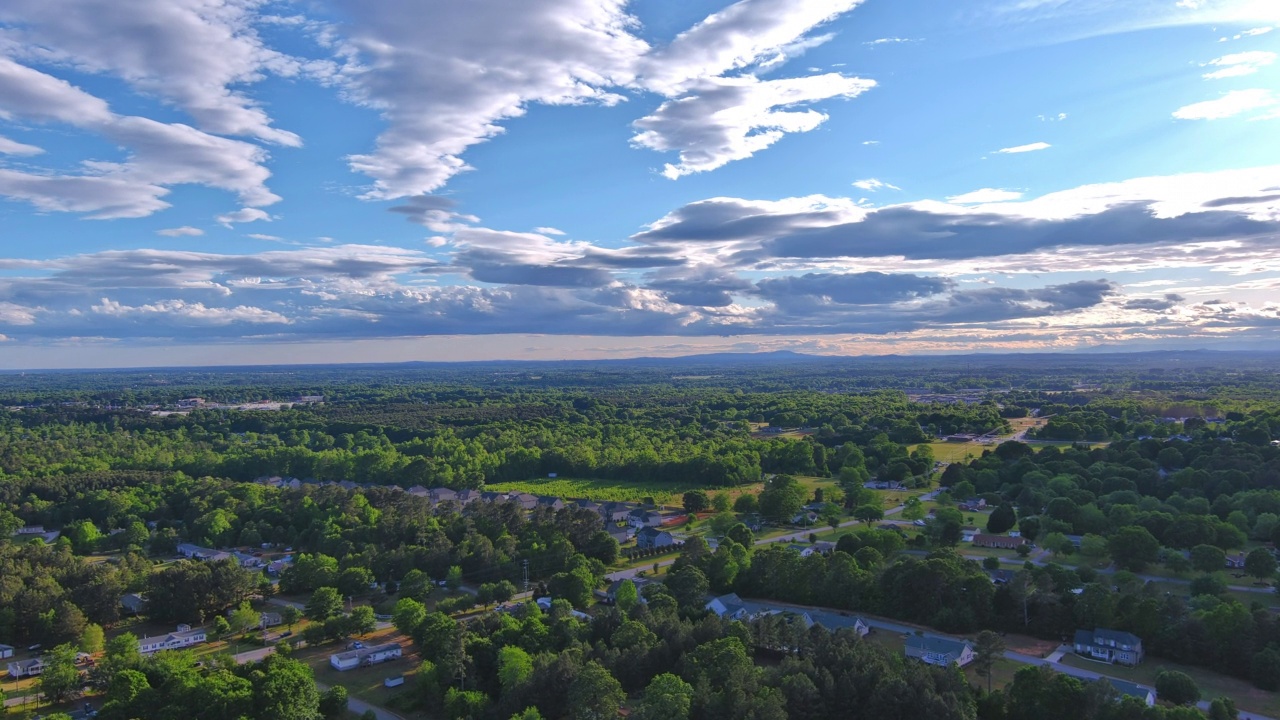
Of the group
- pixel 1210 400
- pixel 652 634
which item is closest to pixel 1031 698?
pixel 652 634

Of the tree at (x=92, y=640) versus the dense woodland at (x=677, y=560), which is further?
the tree at (x=92, y=640)

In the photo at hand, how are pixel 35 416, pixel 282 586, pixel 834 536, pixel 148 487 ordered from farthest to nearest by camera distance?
pixel 35 416, pixel 148 487, pixel 834 536, pixel 282 586

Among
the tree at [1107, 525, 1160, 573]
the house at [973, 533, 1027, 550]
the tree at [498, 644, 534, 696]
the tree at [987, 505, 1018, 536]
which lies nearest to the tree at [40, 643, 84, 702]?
the tree at [498, 644, 534, 696]

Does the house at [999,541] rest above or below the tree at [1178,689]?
below

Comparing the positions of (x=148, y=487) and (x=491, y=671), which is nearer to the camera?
(x=491, y=671)

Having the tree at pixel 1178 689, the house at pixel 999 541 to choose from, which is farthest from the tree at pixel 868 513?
the tree at pixel 1178 689

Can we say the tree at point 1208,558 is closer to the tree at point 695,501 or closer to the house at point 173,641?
the tree at point 695,501

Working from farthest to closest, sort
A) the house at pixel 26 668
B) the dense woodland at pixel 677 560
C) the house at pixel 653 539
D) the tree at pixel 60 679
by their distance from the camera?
the house at pixel 653 539 < the house at pixel 26 668 < the tree at pixel 60 679 < the dense woodland at pixel 677 560

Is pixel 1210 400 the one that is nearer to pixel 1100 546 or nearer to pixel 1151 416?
pixel 1151 416
